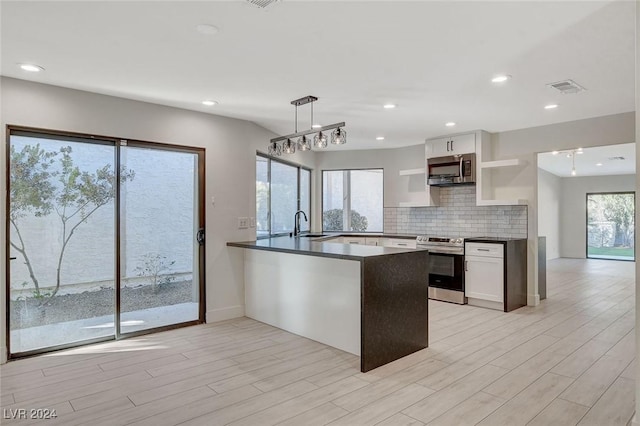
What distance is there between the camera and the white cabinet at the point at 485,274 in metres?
4.96

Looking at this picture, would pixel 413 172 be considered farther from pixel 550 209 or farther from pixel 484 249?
pixel 550 209

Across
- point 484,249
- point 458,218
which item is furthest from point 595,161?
point 484,249

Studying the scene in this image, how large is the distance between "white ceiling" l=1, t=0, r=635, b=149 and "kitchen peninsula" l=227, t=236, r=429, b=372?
5.17 ft

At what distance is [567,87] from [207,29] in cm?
324

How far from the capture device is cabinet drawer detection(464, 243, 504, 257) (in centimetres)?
494

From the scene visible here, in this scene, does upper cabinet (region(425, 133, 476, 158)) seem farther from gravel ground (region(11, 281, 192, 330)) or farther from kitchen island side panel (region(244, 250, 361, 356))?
gravel ground (region(11, 281, 192, 330))

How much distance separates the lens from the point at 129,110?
12.9 ft

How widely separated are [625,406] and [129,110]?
487cm

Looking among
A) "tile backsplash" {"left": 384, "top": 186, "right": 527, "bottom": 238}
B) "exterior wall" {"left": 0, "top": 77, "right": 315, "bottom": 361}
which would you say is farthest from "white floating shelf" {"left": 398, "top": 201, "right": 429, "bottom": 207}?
"exterior wall" {"left": 0, "top": 77, "right": 315, "bottom": 361}

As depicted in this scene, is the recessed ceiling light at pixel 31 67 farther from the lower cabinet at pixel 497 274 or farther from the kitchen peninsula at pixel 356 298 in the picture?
the lower cabinet at pixel 497 274

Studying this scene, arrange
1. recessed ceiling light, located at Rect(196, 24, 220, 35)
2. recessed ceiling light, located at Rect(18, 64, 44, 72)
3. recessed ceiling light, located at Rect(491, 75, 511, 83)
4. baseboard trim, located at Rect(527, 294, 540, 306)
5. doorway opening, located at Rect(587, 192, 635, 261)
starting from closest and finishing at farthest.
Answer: recessed ceiling light, located at Rect(196, 24, 220, 35) → recessed ceiling light, located at Rect(18, 64, 44, 72) → recessed ceiling light, located at Rect(491, 75, 511, 83) → baseboard trim, located at Rect(527, 294, 540, 306) → doorway opening, located at Rect(587, 192, 635, 261)

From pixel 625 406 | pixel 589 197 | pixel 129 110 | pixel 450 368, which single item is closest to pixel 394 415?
pixel 450 368

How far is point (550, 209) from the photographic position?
10781mm

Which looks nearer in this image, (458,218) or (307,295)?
(307,295)
